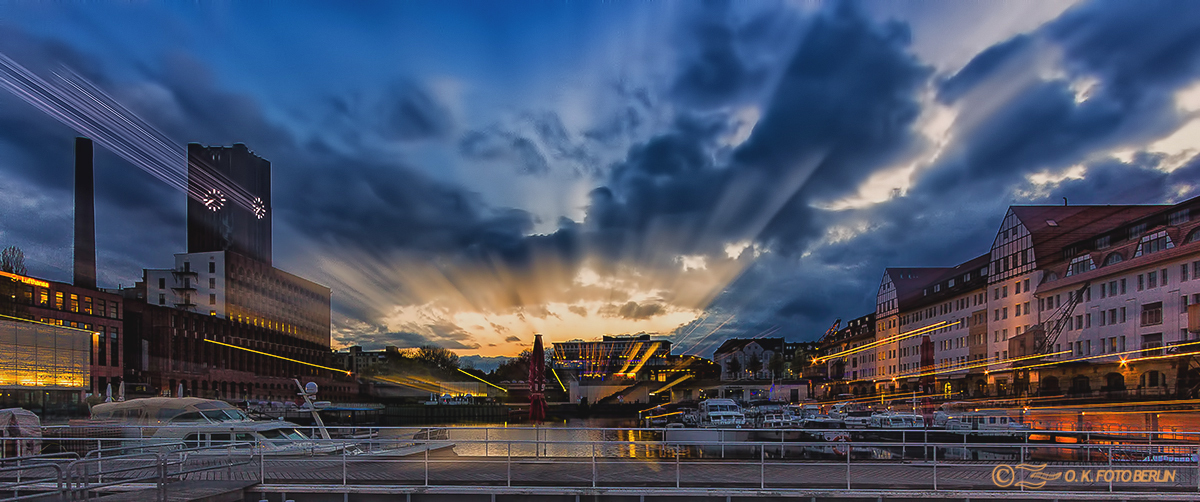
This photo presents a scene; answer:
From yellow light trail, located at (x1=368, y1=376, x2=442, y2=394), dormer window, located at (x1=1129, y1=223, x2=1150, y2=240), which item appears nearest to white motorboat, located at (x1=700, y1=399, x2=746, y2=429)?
dormer window, located at (x1=1129, y1=223, x2=1150, y2=240)

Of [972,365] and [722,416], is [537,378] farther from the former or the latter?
[972,365]

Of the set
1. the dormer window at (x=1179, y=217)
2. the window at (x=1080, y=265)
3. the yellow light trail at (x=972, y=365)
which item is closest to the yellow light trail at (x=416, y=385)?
the yellow light trail at (x=972, y=365)

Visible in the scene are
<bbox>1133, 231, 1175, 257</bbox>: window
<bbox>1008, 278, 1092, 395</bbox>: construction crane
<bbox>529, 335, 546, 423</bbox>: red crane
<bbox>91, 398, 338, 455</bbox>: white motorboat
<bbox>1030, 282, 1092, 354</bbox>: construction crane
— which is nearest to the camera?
<bbox>91, 398, 338, 455</bbox>: white motorboat

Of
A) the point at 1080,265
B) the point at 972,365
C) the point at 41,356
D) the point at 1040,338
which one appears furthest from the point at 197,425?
the point at 972,365

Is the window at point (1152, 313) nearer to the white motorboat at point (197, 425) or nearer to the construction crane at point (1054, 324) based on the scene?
the construction crane at point (1054, 324)

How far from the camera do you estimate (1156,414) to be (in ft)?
168

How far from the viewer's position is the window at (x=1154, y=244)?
56.6 m

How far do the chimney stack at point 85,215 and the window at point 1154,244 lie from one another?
380 ft

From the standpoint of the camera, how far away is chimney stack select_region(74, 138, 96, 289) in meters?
98.6

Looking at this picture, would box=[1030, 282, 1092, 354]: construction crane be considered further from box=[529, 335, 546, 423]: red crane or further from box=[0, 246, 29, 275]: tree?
box=[0, 246, 29, 275]: tree

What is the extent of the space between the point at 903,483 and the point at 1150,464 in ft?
18.8

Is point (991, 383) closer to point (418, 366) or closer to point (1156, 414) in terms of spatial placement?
point (1156, 414)

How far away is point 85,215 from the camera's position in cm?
10131

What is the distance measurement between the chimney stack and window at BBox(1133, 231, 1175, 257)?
11580 centimetres
